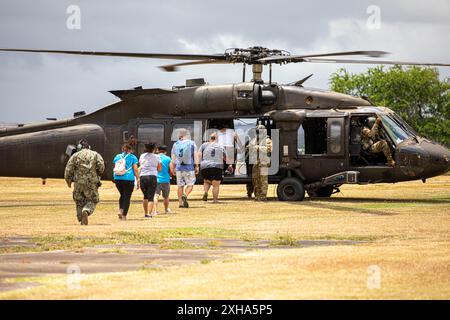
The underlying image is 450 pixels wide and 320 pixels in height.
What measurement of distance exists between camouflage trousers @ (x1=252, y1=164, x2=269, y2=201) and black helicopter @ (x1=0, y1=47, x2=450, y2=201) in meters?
0.47

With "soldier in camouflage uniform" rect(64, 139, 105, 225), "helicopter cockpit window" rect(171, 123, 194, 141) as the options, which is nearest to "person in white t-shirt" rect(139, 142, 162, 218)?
"soldier in camouflage uniform" rect(64, 139, 105, 225)

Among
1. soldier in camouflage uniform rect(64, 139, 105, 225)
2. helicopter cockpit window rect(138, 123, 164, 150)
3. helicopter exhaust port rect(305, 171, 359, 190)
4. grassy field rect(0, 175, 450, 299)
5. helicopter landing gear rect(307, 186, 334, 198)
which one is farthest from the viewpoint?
helicopter landing gear rect(307, 186, 334, 198)

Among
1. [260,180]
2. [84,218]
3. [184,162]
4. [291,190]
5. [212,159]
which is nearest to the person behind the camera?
[84,218]

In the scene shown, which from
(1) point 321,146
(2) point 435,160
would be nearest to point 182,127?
(1) point 321,146

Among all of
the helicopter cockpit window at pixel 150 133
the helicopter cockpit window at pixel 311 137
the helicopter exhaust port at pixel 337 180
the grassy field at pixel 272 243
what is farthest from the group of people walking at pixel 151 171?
the helicopter exhaust port at pixel 337 180

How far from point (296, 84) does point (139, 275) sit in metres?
18.8

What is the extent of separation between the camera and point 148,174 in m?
25.0

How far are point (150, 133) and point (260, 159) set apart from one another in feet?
11.5

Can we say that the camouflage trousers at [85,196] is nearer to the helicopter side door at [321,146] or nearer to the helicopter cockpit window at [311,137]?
the helicopter side door at [321,146]

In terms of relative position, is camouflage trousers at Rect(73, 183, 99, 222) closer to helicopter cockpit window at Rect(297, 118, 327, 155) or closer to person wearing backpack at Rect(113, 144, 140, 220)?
person wearing backpack at Rect(113, 144, 140, 220)

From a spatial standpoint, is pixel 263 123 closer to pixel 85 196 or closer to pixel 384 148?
pixel 384 148

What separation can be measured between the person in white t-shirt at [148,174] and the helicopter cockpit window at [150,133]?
6796mm

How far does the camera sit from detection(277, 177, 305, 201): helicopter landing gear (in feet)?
101
